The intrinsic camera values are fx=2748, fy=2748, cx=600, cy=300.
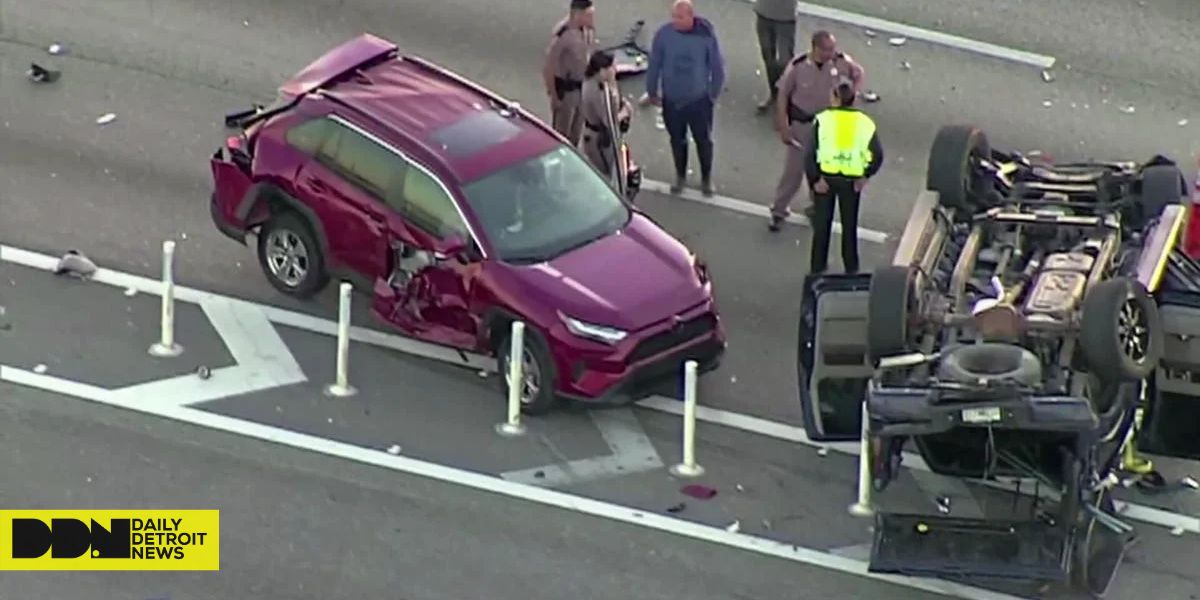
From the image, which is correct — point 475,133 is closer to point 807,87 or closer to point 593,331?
point 593,331

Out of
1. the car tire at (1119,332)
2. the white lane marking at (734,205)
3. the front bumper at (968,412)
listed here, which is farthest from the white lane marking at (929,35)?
the front bumper at (968,412)

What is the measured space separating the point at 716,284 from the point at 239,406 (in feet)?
13.0

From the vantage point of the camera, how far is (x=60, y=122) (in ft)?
74.7

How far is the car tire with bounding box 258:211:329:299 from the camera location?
65.3ft

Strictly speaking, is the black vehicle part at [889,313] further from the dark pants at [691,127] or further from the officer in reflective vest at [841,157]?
the dark pants at [691,127]

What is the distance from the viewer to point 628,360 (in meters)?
18.4

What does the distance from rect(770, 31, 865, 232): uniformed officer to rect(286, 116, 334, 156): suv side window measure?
3.62 m

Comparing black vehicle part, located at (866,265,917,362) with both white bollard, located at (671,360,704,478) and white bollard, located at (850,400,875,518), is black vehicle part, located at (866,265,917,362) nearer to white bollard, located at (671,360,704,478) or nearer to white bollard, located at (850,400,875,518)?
white bollard, located at (850,400,875,518)

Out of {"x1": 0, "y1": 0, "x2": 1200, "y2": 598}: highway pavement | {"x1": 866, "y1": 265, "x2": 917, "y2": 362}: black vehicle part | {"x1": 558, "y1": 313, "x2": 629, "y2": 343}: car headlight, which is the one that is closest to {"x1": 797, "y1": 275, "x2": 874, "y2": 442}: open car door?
{"x1": 866, "y1": 265, "x2": 917, "y2": 362}: black vehicle part

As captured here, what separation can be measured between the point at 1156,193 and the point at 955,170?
139cm

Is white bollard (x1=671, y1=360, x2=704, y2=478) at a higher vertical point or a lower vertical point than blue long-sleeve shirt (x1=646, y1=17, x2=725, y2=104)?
lower

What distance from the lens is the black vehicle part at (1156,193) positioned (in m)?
A: 18.9

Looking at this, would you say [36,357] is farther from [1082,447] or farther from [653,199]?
[1082,447]

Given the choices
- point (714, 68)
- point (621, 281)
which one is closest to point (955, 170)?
point (621, 281)
